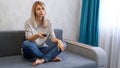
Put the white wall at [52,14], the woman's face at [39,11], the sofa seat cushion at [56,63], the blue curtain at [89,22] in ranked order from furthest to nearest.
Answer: the blue curtain at [89,22], the white wall at [52,14], the woman's face at [39,11], the sofa seat cushion at [56,63]

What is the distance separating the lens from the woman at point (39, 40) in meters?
2.07

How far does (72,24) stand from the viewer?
321cm

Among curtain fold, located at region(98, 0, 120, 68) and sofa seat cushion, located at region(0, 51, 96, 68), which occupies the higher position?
curtain fold, located at region(98, 0, 120, 68)

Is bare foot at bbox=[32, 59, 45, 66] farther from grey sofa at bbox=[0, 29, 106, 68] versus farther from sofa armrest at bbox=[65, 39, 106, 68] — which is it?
sofa armrest at bbox=[65, 39, 106, 68]

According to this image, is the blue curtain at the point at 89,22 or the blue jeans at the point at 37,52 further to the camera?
the blue curtain at the point at 89,22

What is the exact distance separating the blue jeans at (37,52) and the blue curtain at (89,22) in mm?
1016

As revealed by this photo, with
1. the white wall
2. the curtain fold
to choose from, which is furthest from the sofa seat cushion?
the curtain fold

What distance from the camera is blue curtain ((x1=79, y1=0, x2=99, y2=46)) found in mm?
2971

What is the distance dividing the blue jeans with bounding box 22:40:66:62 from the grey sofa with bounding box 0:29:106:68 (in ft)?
0.24

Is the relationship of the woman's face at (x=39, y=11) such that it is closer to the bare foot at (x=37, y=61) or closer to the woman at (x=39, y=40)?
the woman at (x=39, y=40)

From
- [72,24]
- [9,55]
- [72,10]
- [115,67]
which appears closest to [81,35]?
[72,24]

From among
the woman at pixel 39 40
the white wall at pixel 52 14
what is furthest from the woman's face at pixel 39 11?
the white wall at pixel 52 14

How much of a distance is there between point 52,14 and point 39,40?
77 centimetres

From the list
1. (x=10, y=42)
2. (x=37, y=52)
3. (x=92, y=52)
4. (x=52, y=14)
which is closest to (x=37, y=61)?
(x=37, y=52)
